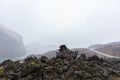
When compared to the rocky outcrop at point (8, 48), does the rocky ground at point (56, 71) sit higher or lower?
lower

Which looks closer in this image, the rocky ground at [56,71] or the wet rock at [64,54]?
the rocky ground at [56,71]

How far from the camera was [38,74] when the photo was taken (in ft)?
86.8

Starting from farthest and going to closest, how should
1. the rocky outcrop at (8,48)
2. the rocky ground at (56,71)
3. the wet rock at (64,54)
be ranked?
the rocky outcrop at (8,48), the wet rock at (64,54), the rocky ground at (56,71)

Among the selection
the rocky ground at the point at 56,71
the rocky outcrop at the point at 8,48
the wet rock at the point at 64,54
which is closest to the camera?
the rocky ground at the point at 56,71

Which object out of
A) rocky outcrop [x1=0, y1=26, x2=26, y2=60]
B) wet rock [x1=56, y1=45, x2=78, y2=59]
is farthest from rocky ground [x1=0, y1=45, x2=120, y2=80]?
rocky outcrop [x1=0, y1=26, x2=26, y2=60]

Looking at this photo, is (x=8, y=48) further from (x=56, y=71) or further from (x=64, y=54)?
(x=56, y=71)

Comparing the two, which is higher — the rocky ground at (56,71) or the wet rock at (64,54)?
the wet rock at (64,54)

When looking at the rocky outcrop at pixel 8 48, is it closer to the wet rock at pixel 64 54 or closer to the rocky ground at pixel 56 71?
the wet rock at pixel 64 54

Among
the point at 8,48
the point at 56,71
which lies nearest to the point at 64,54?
the point at 56,71

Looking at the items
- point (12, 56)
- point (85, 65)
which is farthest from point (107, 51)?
point (85, 65)

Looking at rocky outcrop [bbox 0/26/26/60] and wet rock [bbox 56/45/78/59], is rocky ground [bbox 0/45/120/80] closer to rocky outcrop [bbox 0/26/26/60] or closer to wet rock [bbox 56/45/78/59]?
wet rock [bbox 56/45/78/59]

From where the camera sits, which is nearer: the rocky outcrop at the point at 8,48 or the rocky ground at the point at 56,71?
the rocky ground at the point at 56,71

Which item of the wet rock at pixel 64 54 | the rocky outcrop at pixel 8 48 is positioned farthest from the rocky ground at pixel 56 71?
the rocky outcrop at pixel 8 48

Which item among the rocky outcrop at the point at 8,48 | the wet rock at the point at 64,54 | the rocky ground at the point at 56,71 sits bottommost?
the rocky ground at the point at 56,71
